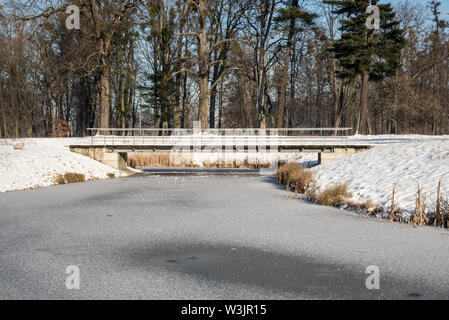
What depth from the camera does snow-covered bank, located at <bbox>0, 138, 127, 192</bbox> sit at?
51.3 ft

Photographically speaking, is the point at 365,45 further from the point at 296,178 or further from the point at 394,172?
the point at 394,172

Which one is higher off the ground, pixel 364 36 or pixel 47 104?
pixel 364 36

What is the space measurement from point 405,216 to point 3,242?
8498 millimetres

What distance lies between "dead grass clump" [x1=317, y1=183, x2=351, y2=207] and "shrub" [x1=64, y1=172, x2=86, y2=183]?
1178 centimetres

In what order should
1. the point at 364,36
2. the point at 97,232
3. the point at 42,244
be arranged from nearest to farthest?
the point at 42,244 < the point at 97,232 < the point at 364,36

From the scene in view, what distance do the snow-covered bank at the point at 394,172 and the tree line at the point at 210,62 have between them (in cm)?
1177

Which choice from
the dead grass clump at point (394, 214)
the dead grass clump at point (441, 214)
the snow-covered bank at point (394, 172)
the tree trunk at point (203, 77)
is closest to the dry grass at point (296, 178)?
the snow-covered bank at point (394, 172)

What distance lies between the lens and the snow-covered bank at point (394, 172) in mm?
10242

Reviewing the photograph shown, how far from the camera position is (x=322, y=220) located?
9.11 m

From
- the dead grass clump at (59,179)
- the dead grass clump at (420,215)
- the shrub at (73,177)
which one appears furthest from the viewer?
the shrub at (73,177)

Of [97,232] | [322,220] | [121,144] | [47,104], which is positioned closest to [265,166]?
[121,144]

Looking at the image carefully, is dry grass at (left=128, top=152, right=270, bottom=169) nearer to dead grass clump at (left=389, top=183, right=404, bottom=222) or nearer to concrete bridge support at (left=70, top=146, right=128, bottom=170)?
concrete bridge support at (left=70, top=146, right=128, bottom=170)

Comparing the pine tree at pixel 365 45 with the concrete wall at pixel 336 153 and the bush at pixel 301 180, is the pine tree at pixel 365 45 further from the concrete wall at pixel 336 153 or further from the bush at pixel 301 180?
the bush at pixel 301 180
